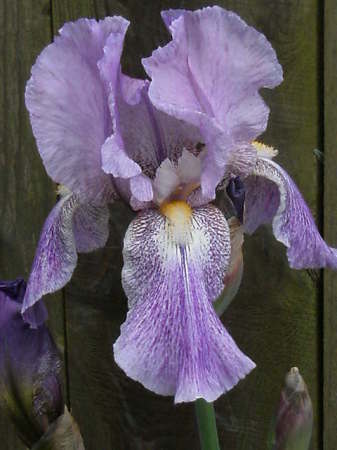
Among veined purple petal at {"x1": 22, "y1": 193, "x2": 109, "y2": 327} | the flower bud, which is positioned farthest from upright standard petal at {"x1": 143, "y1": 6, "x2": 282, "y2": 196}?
the flower bud

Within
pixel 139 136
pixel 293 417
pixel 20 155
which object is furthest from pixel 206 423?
pixel 20 155

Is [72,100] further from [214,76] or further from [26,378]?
[26,378]

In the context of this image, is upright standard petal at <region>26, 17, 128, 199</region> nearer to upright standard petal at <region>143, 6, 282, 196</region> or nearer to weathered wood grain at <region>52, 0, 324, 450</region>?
upright standard petal at <region>143, 6, 282, 196</region>

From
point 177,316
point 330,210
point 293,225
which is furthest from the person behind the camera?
point 330,210

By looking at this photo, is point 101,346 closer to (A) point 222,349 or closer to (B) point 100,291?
(B) point 100,291

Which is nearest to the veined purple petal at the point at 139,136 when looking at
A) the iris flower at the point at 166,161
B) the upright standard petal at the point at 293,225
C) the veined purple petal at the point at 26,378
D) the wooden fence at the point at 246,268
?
the iris flower at the point at 166,161

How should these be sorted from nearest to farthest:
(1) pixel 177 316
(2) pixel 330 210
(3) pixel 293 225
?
1. (1) pixel 177 316
2. (3) pixel 293 225
3. (2) pixel 330 210
